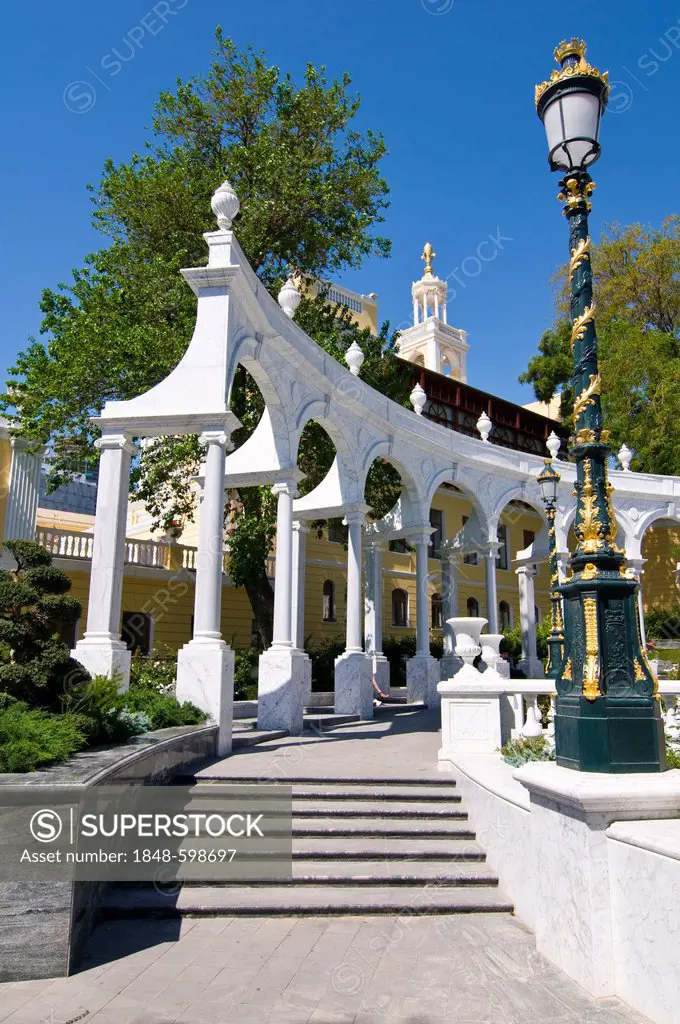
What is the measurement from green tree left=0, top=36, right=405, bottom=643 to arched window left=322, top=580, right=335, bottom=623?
703cm

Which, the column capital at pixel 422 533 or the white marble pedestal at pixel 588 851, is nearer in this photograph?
the white marble pedestal at pixel 588 851

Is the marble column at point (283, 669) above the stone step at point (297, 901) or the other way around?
above

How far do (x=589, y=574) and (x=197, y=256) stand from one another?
1762 cm

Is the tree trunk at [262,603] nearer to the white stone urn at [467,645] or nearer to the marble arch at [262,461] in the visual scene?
the marble arch at [262,461]

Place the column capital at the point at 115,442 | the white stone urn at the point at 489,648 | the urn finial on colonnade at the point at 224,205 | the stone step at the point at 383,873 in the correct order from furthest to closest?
the white stone urn at the point at 489,648 < the urn finial on colonnade at the point at 224,205 < the column capital at the point at 115,442 < the stone step at the point at 383,873

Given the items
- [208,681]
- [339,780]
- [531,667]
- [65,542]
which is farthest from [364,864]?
[531,667]

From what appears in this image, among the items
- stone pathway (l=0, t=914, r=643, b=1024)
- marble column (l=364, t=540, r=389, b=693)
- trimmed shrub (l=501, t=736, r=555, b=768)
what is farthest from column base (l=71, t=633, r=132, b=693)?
marble column (l=364, t=540, r=389, b=693)

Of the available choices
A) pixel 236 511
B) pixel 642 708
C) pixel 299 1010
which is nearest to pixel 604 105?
pixel 642 708

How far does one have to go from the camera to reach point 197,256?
64.8ft

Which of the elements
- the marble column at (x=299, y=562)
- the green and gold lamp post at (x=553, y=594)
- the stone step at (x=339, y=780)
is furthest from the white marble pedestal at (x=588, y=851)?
the marble column at (x=299, y=562)

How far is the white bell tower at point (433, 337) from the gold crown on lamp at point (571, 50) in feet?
146

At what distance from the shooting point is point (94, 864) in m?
5.10

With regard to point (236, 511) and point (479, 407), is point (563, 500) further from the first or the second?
point (236, 511)

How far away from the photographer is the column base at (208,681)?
9406mm
